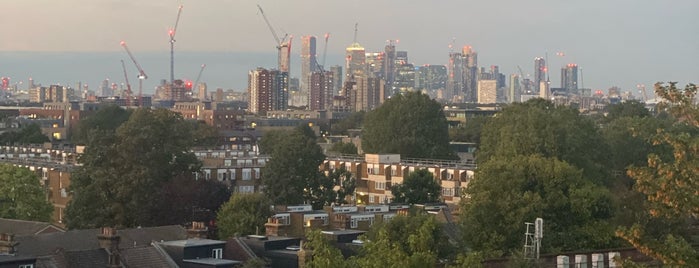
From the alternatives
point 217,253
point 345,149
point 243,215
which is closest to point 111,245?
point 217,253

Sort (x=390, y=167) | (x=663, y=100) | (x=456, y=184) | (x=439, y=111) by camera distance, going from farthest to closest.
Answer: (x=439, y=111) → (x=390, y=167) → (x=456, y=184) → (x=663, y=100)

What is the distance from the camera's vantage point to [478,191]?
5278cm

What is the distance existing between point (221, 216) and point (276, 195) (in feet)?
72.0

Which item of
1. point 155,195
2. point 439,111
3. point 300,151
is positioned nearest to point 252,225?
point 155,195

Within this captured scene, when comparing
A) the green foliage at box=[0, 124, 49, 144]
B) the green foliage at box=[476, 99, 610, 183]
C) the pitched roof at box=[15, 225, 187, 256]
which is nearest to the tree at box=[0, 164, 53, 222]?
the pitched roof at box=[15, 225, 187, 256]

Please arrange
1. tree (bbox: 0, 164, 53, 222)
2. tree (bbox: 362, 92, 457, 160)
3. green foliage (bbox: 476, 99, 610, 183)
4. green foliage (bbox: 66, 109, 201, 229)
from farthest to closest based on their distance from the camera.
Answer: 1. tree (bbox: 362, 92, 457, 160)
2. green foliage (bbox: 476, 99, 610, 183)
3. tree (bbox: 0, 164, 53, 222)
4. green foliage (bbox: 66, 109, 201, 229)

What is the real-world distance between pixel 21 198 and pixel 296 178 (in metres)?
17.0

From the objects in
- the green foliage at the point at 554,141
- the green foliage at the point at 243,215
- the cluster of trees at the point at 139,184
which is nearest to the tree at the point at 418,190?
the green foliage at the point at 554,141

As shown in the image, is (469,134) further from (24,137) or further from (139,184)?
(139,184)

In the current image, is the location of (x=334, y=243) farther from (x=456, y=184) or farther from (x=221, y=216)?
(x=456, y=184)

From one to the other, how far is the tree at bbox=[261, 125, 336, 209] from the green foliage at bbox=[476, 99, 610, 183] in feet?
32.1

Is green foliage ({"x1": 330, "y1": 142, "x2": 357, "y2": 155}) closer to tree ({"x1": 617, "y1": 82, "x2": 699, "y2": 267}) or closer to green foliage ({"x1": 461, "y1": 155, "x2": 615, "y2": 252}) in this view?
green foliage ({"x1": 461, "y1": 155, "x2": 615, "y2": 252})

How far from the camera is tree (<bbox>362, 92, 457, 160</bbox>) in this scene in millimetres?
117688

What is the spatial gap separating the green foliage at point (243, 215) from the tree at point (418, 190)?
18.4 m
